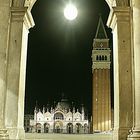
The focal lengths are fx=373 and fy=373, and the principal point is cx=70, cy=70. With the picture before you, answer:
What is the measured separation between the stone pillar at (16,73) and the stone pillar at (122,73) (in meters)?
5.00

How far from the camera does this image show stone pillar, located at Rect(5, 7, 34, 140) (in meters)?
19.0

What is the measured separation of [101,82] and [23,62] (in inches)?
3536

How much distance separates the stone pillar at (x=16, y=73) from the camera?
19.0 meters

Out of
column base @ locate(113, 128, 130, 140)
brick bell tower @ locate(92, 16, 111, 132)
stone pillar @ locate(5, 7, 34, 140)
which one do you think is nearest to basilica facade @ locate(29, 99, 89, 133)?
brick bell tower @ locate(92, 16, 111, 132)

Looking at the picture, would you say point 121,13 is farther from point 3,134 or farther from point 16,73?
point 3,134

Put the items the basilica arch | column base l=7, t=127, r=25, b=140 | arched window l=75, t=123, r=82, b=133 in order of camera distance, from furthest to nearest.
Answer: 1. arched window l=75, t=123, r=82, b=133
2. column base l=7, t=127, r=25, b=140
3. the basilica arch

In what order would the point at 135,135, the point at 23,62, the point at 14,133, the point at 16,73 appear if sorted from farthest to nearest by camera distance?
the point at 23,62 → the point at 16,73 → the point at 14,133 → the point at 135,135

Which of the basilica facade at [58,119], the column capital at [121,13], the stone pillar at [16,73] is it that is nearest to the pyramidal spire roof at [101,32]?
the basilica facade at [58,119]

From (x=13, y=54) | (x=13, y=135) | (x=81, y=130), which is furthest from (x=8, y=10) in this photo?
(x=81, y=130)

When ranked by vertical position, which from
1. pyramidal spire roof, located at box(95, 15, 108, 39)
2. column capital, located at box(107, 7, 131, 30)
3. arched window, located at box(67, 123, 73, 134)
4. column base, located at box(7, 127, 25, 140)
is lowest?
arched window, located at box(67, 123, 73, 134)

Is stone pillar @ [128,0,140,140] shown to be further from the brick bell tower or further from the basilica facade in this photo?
the basilica facade

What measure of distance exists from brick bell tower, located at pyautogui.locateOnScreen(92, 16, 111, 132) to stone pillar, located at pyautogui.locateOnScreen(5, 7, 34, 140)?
8578cm

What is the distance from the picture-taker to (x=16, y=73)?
19766 mm

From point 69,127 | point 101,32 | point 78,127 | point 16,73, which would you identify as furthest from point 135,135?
point 69,127
